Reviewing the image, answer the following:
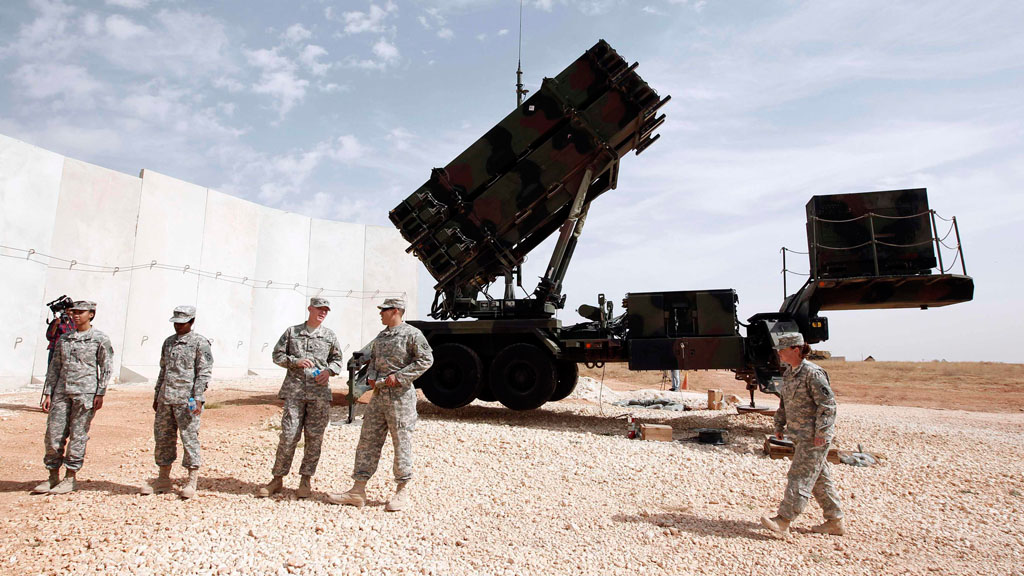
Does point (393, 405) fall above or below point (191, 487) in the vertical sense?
above

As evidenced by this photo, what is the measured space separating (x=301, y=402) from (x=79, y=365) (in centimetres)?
161

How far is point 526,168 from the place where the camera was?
829 cm

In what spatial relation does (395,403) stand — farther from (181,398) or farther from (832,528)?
(832,528)

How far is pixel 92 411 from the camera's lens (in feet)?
14.2

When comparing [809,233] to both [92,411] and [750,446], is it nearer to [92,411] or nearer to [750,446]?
[750,446]

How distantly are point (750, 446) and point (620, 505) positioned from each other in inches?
127

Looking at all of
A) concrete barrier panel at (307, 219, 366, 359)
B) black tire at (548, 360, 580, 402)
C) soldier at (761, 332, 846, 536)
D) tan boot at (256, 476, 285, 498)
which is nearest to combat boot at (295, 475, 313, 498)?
tan boot at (256, 476, 285, 498)

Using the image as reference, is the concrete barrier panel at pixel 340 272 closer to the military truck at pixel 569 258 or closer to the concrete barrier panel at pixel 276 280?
the concrete barrier panel at pixel 276 280

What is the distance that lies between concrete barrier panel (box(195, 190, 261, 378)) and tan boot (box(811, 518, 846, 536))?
14688 mm

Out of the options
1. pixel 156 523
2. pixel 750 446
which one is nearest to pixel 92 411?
pixel 156 523

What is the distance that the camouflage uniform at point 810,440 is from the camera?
3.68 m

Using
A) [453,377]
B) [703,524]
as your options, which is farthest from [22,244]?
[703,524]

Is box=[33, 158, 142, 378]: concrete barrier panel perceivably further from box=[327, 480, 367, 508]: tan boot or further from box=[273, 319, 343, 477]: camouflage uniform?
box=[327, 480, 367, 508]: tan boot

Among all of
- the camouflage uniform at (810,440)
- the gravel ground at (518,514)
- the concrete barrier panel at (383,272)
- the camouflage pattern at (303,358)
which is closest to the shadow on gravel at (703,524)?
the gravel ground at (518,514)
